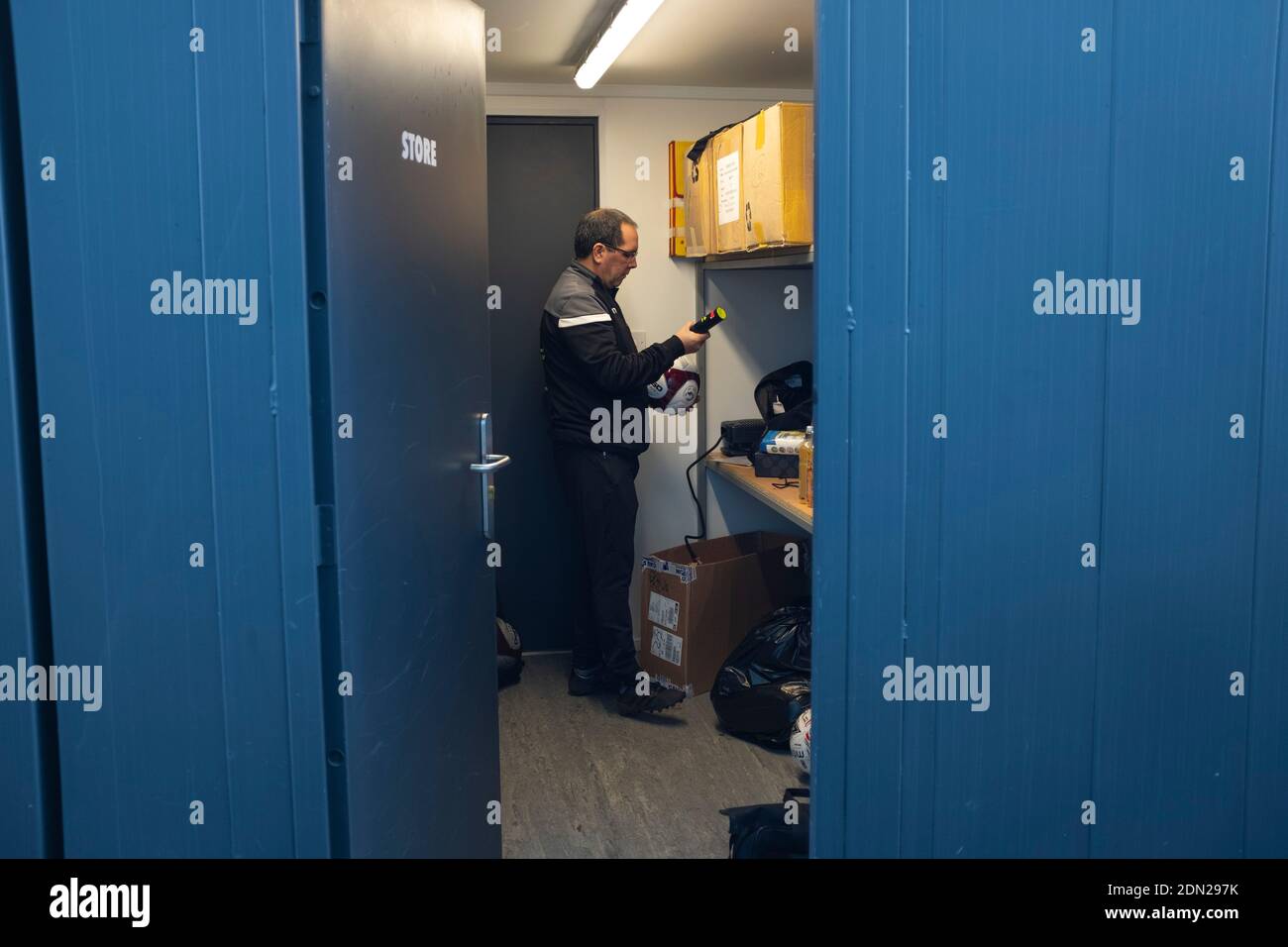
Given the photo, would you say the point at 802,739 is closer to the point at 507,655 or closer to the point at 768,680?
the point at 768,680

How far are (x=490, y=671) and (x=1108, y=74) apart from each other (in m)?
1.56

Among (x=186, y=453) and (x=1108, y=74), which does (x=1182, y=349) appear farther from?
(x=186, y=453)

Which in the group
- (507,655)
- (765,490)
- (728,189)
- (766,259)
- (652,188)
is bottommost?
(507,655)

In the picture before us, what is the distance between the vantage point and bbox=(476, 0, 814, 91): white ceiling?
3186 mm

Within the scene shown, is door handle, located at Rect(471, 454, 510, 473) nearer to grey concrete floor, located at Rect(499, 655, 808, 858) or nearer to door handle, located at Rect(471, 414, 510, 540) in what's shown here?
door handle, located at Rect(471, 414, 510, 540)

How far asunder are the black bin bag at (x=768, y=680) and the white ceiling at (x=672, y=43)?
70.9 inches

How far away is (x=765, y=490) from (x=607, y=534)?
1.95ft

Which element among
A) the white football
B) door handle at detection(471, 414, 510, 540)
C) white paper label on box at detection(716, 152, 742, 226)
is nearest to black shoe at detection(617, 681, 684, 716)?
the white football

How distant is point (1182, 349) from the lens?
68.2 inches

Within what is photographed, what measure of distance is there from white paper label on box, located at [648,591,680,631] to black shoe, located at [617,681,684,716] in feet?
0.82

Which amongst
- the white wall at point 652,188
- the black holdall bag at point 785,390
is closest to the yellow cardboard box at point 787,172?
the black holdall bag at point 785,390

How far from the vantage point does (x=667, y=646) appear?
405cm

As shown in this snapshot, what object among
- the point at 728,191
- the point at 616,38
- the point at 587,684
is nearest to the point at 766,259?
the point at 728,191
